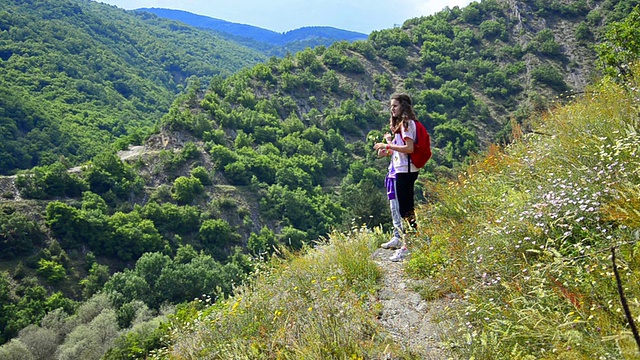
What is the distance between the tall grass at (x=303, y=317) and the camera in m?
2.95

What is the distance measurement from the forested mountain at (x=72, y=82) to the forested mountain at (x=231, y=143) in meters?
0.46

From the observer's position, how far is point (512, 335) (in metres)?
2.23

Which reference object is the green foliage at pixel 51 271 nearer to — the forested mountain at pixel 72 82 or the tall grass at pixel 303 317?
the forested mountain at pixel 72 82

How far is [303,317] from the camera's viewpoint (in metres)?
3.30

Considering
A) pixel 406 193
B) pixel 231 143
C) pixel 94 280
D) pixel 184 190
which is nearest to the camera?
pixel 406 193

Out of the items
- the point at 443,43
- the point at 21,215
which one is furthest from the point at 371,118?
the point at 21,215

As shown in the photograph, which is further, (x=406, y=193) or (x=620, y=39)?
(x=620, y=39)

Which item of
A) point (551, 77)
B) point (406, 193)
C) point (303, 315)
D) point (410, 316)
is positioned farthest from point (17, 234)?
point (551, 77)

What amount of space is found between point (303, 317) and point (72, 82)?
99.0 meters

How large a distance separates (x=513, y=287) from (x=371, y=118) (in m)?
67.1

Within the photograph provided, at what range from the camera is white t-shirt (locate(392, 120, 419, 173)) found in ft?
14.9

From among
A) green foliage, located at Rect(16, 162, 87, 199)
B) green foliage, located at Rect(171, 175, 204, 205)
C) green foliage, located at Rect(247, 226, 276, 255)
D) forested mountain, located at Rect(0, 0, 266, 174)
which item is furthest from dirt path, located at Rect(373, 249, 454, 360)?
forested mountain, located at Rect(0, 0, 266, 174)

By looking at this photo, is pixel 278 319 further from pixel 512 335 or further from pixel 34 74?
pixel 34 74

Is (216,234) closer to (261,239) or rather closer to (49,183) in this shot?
(261,239)
